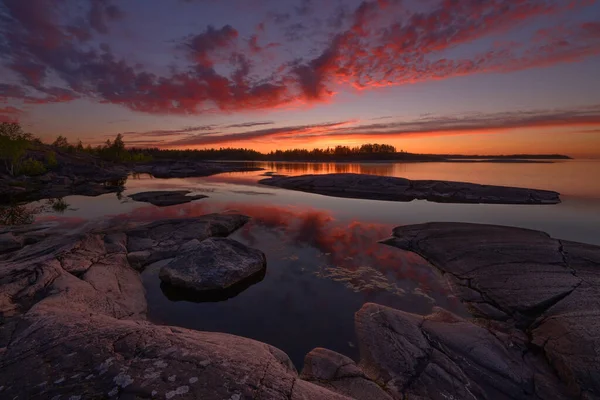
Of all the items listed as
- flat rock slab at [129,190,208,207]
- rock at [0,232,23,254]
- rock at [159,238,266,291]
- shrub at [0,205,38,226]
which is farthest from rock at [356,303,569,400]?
shrub at [0,205,38,226]

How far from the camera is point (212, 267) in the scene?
10234 mm

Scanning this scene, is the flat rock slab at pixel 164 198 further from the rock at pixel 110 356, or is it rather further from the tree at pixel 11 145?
the tree at pixel 11 145

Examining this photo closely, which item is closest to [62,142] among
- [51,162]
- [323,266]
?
[51,162]

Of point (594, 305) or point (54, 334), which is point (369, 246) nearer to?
point (594, 305)

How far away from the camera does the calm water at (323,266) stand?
7.73 meters

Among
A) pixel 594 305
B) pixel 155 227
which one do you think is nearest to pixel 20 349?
pixel 155 227

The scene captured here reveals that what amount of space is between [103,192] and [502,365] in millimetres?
42287

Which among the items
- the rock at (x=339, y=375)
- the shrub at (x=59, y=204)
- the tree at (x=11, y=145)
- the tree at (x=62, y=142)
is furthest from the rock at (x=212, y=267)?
the tree at (x=62, y=142)

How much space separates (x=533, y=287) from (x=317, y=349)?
7.66 m

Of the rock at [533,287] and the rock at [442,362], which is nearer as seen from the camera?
the rock at [442,362]

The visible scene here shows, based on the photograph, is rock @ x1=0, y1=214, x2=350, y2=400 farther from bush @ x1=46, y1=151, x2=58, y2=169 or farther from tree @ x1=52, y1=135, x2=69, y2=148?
tree @ x1=52, y1=135, x2=69, y2=148

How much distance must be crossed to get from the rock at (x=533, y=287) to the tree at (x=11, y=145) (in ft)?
193

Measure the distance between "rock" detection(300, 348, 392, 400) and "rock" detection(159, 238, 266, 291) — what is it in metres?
4.96

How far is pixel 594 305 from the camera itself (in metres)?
7.22
